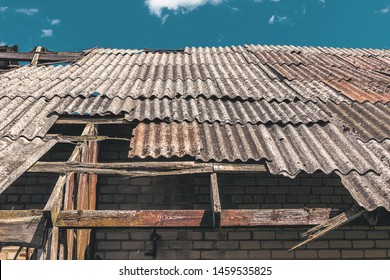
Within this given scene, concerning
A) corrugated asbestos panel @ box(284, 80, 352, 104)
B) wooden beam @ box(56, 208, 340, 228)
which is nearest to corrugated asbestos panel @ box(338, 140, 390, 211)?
wooden beam @ box(56, 208, 340, 228)

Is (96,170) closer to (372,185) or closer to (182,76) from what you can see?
Result: (372,185)

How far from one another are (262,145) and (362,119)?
1.73 meters

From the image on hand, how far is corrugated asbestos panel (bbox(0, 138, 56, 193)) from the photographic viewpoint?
9.30ft

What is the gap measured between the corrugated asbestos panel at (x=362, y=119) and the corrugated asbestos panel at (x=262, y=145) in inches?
9.8

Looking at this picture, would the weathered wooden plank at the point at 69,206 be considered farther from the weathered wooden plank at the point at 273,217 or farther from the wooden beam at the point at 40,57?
the wooden beam at the point at 40,57

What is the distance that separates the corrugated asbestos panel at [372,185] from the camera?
272 centimetres

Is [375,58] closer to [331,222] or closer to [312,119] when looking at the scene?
[312,119]

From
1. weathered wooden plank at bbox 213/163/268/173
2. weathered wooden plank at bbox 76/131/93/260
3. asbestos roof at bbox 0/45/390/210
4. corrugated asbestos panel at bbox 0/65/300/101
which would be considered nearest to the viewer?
weathered wooden plank at bbox 213/163/268/173

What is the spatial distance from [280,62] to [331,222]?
5.03 m

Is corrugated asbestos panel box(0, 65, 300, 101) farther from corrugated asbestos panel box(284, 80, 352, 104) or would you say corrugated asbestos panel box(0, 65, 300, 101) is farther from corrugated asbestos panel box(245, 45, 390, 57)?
corrugated asbestos panel box(245, 45, 390, 57)

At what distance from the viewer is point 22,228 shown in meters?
2.40

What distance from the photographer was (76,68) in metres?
6.39

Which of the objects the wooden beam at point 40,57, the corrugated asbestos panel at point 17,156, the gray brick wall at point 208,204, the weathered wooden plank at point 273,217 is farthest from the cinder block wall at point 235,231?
the wooden beam at point 40,57
